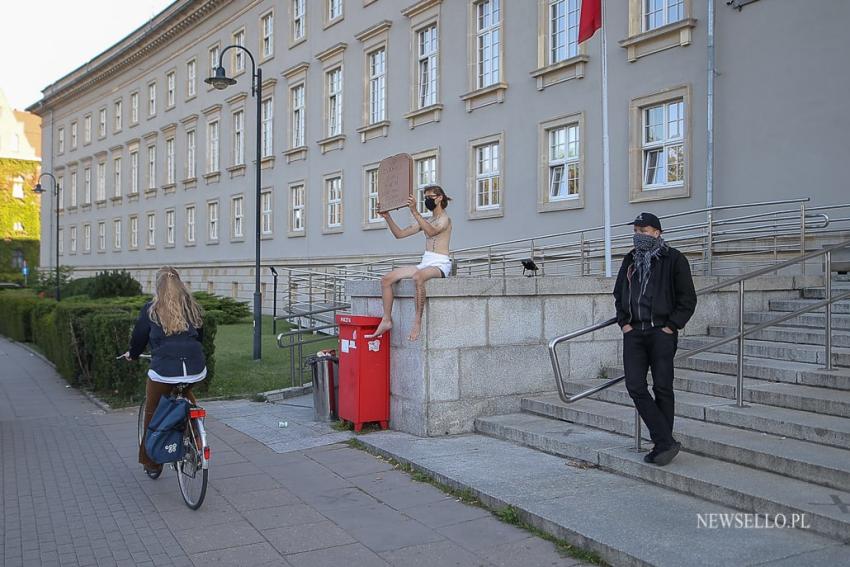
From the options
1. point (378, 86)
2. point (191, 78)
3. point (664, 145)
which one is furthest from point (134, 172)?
point (664, 145)

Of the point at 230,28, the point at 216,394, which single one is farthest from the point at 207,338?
the point at 230,28

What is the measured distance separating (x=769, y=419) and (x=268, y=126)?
30.0m

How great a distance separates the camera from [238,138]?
120ft

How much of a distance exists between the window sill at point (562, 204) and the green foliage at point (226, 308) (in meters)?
12.2

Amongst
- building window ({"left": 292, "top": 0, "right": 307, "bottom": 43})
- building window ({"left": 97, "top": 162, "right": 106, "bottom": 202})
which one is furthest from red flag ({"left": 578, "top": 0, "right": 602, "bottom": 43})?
building window ({"left": 97, "top": 162, "right": 106, "bottom": 202})

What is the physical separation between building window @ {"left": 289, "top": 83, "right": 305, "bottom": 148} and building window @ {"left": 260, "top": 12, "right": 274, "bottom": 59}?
294cm

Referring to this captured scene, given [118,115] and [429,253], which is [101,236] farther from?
[429,253]

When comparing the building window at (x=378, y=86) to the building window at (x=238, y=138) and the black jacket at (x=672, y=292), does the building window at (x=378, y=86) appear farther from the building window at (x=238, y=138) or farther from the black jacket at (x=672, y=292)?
the black jacket at (x=672, y=292)

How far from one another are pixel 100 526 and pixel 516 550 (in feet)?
9.88

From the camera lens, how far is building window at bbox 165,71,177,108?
43.0 m

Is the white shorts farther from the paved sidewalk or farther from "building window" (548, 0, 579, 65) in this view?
"building window" (548, 0, 579, 65)

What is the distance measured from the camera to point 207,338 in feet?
39.2

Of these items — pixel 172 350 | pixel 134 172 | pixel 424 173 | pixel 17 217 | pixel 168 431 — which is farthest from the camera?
pixel 17 217

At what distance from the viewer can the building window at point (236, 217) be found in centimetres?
3659
